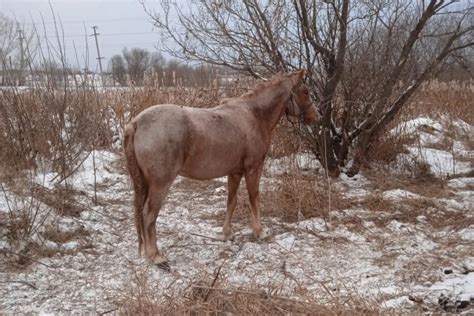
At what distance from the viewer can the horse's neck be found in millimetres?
5434

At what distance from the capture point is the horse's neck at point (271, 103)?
543 centimetres

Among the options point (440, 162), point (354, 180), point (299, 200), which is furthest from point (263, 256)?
point (440, 162)

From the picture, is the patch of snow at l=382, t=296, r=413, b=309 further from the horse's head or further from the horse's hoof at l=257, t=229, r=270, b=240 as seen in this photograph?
the horse's head

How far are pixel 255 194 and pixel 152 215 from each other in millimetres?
1355

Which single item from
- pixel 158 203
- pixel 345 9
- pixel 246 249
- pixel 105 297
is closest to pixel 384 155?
pixel 345 9

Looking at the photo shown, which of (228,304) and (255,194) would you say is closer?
(228,304)

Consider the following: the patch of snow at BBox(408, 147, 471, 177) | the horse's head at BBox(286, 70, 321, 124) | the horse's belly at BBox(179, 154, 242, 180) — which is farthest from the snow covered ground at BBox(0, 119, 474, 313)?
the horse's head at BBox(286, 70, 321, 124)

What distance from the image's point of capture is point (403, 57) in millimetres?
7066

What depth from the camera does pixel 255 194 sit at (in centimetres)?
540

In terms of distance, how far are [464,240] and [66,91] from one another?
5.08 metres

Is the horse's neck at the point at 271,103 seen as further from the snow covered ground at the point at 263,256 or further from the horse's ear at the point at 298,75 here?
the snow covered ground at the point at 263,256

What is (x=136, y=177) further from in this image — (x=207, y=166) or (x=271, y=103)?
(x=271, y=103)

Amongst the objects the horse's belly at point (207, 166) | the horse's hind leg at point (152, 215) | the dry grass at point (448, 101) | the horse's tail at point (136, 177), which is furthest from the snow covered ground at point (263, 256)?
the dry grass at point (448, 101)

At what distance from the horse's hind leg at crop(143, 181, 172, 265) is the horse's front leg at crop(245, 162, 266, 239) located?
1.13 metres
